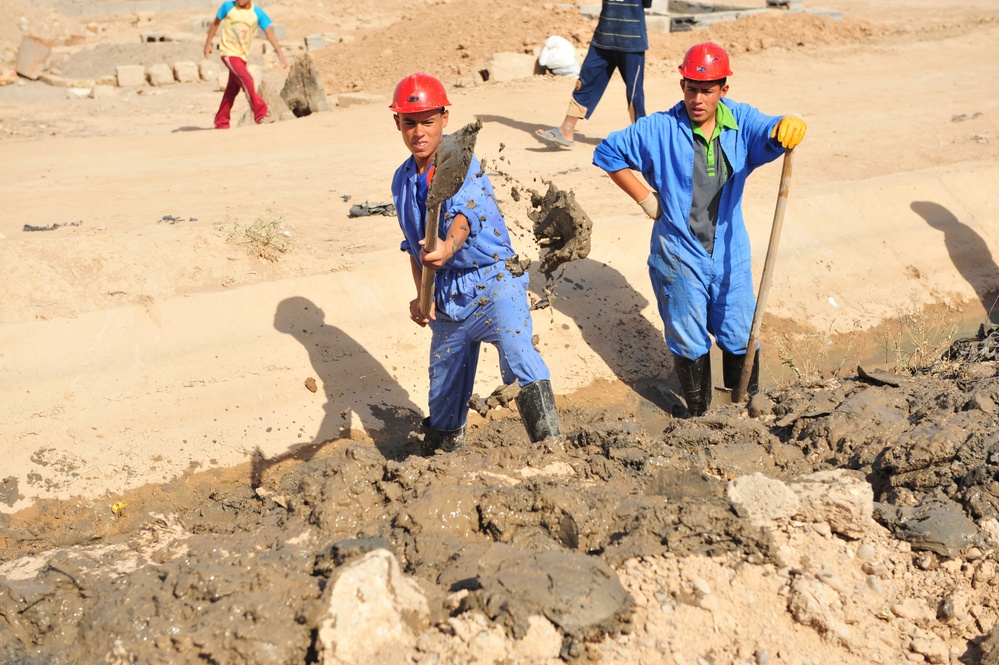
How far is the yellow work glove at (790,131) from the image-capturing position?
4703 mm

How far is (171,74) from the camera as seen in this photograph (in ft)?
52.9

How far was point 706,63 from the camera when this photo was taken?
4.73 m

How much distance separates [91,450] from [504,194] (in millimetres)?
3857

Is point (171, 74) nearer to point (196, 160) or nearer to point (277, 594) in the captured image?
point (196, 160)

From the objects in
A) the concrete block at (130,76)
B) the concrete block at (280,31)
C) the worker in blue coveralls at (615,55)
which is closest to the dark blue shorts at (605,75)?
the worker in blue coveralls at (615,55)

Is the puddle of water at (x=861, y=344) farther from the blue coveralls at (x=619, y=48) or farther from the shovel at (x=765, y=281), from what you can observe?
the blue coveralls at (x=619, y=48)

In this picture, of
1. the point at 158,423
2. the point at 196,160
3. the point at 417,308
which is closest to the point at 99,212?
the point at 196,160

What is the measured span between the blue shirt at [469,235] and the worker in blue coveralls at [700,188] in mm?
1091

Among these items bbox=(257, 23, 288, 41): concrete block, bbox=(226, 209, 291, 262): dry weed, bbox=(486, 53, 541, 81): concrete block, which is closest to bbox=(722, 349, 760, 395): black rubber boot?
bbox=(226, 209, 291, 262): dry weed

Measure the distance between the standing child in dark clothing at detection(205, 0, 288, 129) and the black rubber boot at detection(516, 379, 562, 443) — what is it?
7.81 metres

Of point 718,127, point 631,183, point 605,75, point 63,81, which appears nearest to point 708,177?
point 718,127

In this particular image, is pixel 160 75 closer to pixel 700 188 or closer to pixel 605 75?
pixel 605 75

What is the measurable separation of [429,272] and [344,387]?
1.97 m

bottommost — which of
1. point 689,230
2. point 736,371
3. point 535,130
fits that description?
point 535,130
